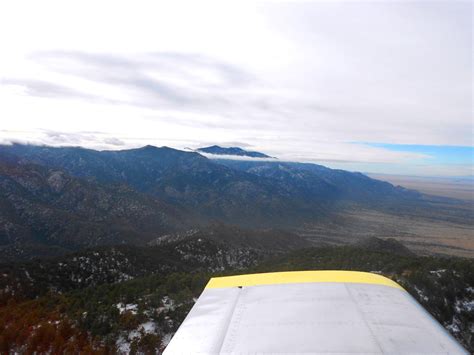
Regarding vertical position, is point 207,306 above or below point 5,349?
above

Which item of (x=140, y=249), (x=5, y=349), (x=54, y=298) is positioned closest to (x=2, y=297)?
(x=54, y=298)

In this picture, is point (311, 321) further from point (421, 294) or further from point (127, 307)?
point (127, 307)

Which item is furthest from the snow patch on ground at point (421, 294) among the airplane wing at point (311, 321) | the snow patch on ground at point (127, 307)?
the snow patch on ground at point (127, 307)

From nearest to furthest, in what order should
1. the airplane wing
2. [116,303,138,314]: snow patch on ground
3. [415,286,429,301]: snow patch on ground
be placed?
the airplane wing, [415,286,429,301]: snow patch on ground, [116,303,138,314]: snow patch on ground

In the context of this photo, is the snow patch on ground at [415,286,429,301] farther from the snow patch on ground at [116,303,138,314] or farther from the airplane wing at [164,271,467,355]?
the snow patch on ground at [116,303,138,314]

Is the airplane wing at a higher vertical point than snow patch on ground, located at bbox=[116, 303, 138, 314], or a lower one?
higher

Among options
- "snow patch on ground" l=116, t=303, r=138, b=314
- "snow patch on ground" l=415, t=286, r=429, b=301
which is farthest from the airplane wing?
"snow patch on ground" l=415, t=286, r=429, b=301

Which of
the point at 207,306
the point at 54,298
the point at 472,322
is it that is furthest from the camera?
the point at 54,298

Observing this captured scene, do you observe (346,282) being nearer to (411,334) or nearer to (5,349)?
(411,334)

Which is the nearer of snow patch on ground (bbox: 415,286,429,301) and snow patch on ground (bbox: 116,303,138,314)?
snow patch on ground (bbox: 415,286,429,301)
